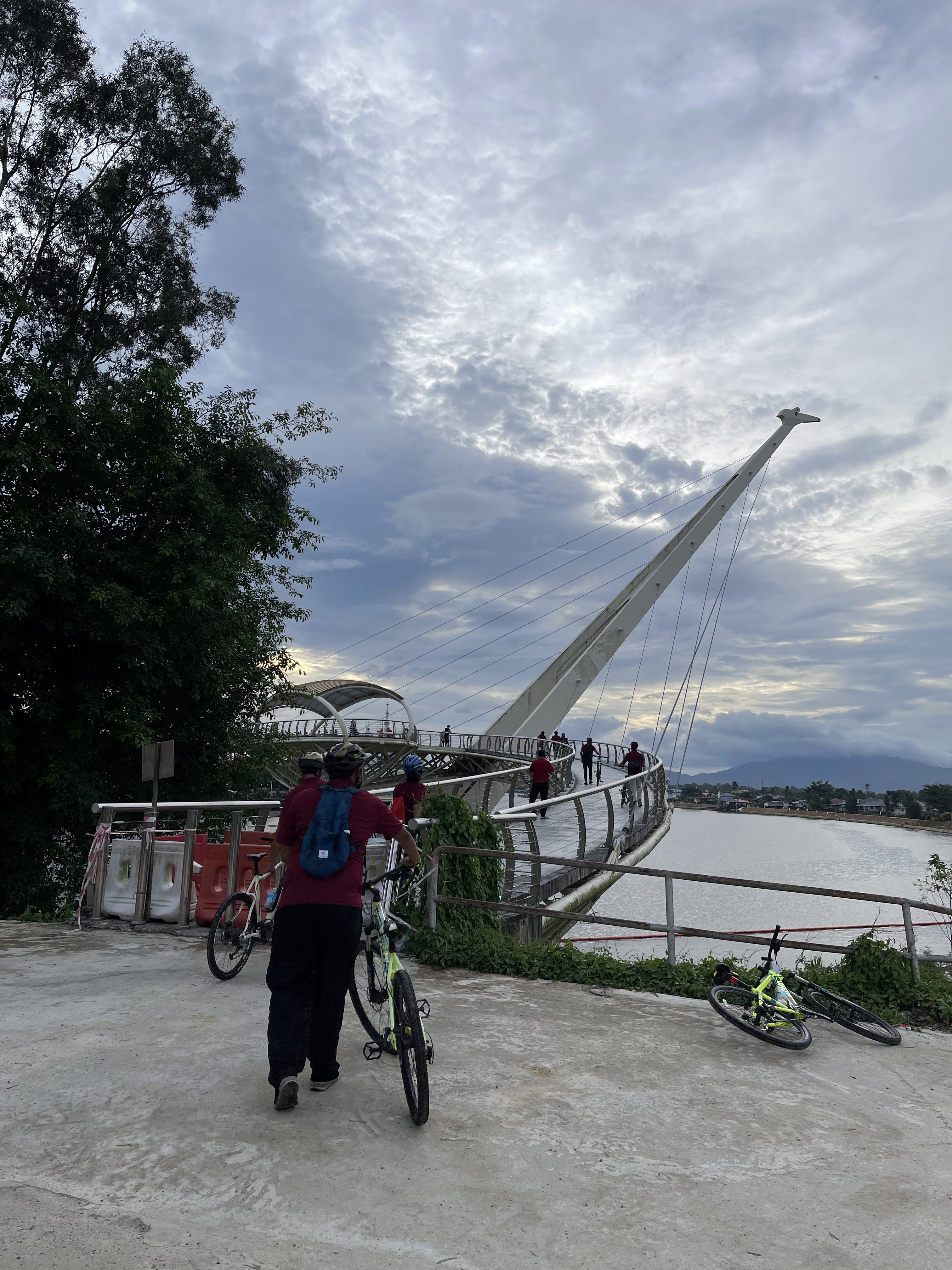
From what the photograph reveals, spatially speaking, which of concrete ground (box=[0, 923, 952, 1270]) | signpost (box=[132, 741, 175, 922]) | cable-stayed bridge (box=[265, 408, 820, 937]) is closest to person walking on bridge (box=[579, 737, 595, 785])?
cable-stayed bridge (box=[265, 408, 820, 937])

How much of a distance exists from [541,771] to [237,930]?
12.6m

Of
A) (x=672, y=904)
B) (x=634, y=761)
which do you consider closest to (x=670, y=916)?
(x=672, y=904)

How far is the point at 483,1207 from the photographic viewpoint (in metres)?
3.02

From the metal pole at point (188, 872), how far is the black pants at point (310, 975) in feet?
14.1

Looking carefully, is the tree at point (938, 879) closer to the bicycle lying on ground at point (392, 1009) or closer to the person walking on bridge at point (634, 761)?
the person walking on bridge at point (634, 761)

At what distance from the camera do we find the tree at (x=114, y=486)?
44.9 ft

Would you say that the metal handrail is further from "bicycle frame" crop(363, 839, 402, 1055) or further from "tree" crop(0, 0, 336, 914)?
"tree" crop(0, 0, 336, 914)

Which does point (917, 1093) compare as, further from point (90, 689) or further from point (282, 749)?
point (282, 749)

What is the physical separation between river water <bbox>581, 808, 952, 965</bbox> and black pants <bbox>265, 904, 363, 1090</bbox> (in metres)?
4.16

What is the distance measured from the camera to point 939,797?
294 feet

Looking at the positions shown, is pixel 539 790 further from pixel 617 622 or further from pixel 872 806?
pixel 872 806

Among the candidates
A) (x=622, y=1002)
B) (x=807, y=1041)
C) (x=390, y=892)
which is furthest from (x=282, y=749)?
(x=807, y=1041)

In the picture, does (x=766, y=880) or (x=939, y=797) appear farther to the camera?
(x=939, y=797)

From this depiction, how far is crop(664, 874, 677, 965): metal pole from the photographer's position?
Result: 687cm
